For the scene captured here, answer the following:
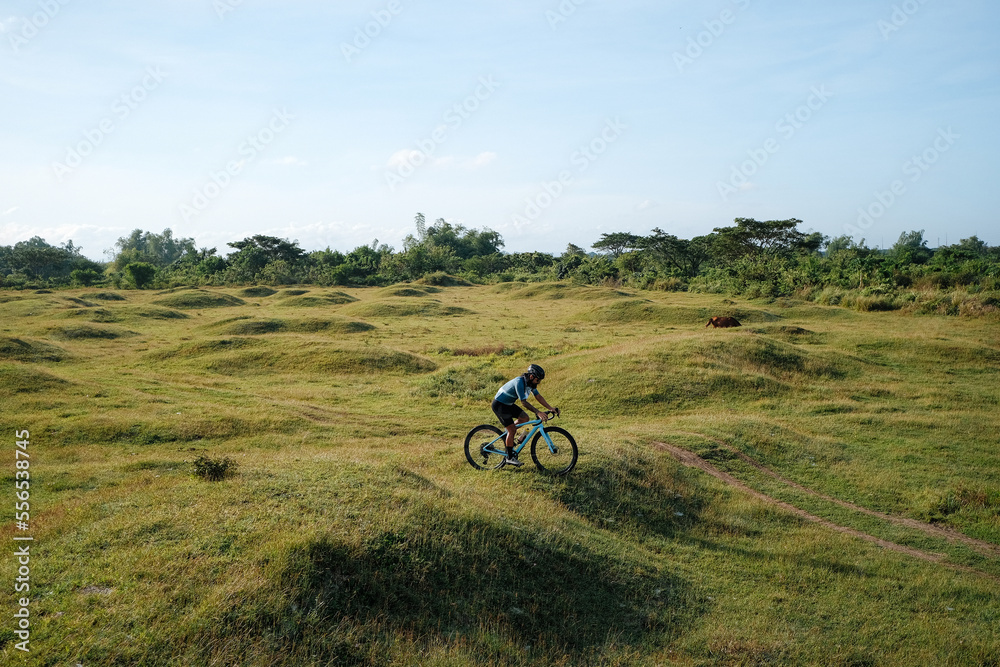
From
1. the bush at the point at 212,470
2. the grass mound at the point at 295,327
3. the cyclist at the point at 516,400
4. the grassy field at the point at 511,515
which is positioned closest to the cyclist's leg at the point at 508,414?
the cyclist at the point at 516,400

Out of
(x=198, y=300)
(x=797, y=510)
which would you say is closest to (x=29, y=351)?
(x=797, y=510)

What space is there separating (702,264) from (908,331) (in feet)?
161

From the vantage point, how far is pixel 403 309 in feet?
158

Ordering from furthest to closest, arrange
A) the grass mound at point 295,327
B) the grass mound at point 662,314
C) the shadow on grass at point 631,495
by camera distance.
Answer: the grass mound at point 662,314
the grass mound at point 295,327
the shadow on grass at point 631,495

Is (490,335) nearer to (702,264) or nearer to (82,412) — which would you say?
(82,412)

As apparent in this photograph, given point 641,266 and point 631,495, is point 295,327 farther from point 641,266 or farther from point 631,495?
point 641,266

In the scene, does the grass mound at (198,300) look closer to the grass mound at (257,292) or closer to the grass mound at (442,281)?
the grass mound at (257,292)

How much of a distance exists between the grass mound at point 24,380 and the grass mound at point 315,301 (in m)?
34.3

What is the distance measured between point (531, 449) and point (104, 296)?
180ft

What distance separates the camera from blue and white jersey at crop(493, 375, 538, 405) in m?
10.4

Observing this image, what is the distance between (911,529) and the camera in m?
11.8

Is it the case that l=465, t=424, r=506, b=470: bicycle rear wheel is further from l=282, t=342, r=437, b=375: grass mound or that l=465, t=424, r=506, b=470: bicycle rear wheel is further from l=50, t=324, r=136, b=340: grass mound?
l=50, t=324, r=136, b=340: grass mound

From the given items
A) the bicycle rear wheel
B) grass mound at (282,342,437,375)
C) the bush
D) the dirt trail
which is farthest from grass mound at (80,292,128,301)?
the dirt trail

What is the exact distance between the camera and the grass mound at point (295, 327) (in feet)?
109
